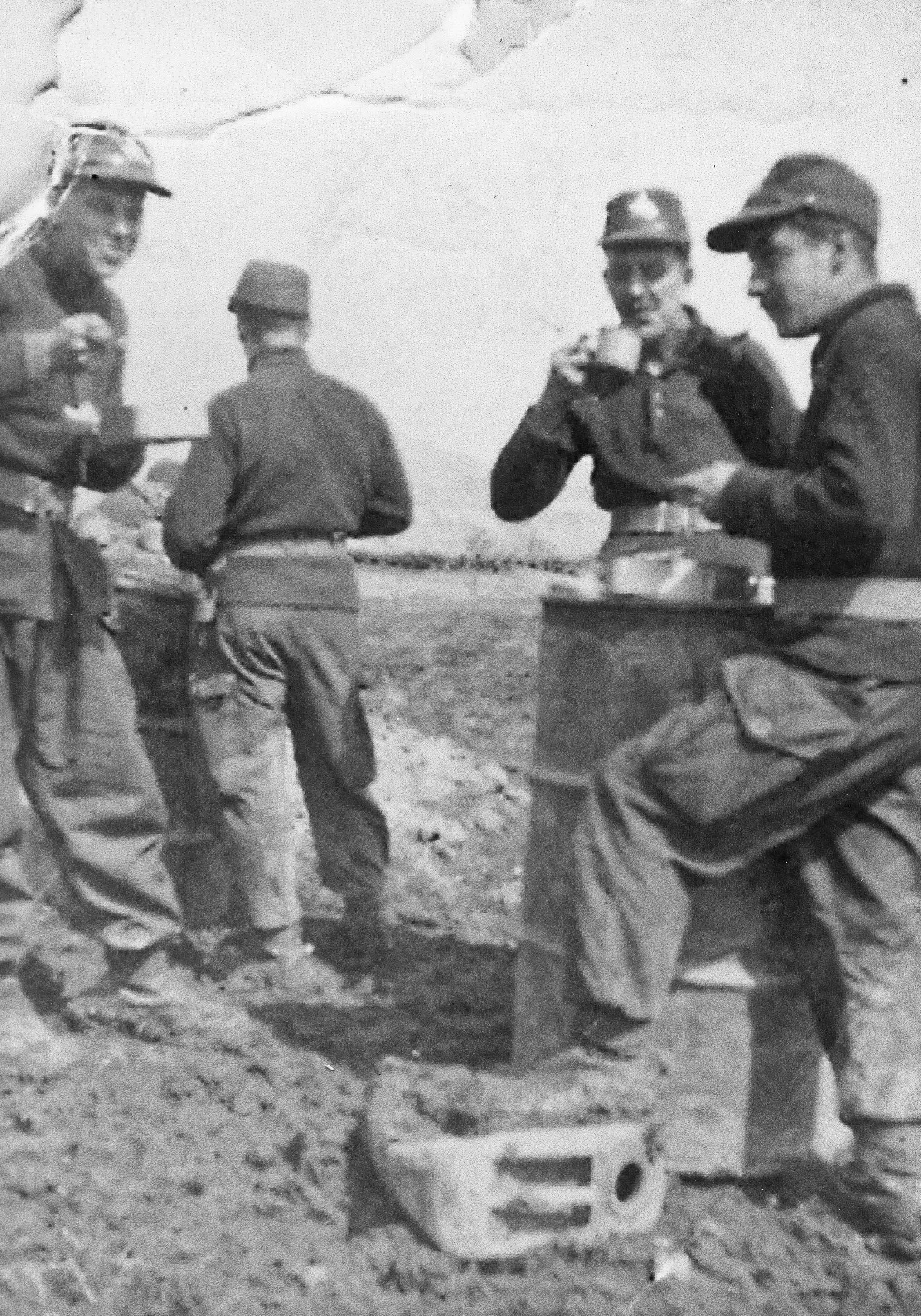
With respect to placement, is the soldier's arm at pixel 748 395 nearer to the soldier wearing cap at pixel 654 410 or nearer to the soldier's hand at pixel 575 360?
the soldier wearing cap at pixel 654 410

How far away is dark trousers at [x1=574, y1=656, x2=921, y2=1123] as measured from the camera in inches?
151

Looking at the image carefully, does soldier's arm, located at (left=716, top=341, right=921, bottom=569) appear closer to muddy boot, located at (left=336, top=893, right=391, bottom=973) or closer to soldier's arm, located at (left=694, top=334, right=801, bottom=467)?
soldier's arm, located at (left=694, top=334, right=801, bottom=467)

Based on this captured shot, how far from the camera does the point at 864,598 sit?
3.87 metres

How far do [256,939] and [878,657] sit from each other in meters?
2.67

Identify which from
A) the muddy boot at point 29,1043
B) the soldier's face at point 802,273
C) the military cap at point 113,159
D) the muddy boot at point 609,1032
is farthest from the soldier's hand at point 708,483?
the muddy boot at point 29,1043

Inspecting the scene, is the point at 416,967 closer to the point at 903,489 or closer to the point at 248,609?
the point at 248,609

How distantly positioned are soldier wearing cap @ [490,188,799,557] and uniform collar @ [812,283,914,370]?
4.37ft

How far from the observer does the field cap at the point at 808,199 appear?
13.1ft

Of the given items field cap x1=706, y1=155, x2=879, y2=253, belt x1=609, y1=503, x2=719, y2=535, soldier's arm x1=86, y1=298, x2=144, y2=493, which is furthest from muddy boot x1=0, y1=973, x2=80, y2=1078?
field cap x1=706, y1=155, x2=879, y2=253

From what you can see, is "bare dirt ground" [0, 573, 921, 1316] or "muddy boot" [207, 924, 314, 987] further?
"muddy boot" [207, 924, 314, 987]

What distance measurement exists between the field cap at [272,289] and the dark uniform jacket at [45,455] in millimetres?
817

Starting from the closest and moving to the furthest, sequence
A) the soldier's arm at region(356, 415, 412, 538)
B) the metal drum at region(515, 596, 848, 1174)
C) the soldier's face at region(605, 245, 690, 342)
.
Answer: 1. the metal drum at region(515, 596, 848, 1174)
2. the soldier's face at region(605, 245, 690, 342)
3. the soldier's arm at region(356, 415, 412, 538)

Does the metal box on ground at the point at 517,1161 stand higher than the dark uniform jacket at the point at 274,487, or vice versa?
the dark uniform jacket at the point at 274,487

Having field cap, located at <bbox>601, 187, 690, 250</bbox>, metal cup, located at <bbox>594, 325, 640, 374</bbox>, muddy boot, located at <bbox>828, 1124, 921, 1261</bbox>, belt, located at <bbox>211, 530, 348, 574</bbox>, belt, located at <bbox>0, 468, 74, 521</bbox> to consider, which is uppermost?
field cap, located at <bbox>601, 187, 690, 250</bbox>
